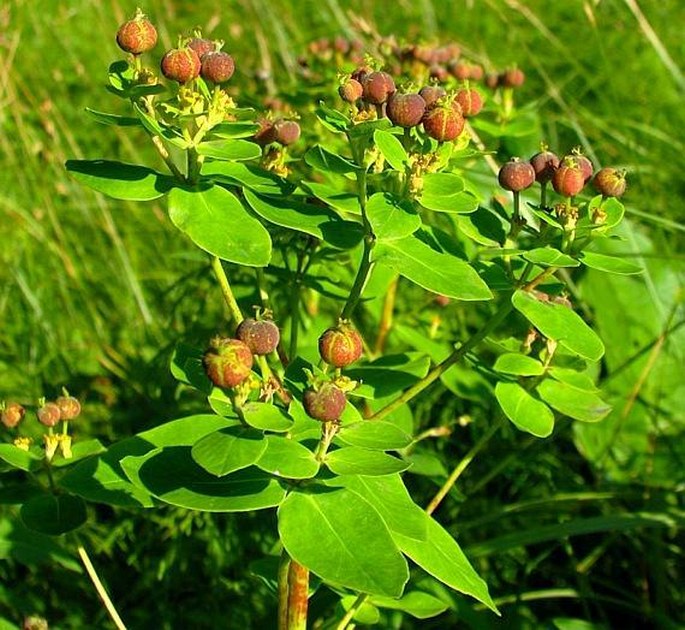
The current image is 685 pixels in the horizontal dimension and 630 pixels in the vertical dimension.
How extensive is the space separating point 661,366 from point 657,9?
2.15 metres

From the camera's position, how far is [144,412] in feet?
9.09

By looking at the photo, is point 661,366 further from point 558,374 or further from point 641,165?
point 558,374

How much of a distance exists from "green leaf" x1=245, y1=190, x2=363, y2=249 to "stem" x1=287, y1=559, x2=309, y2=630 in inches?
18.6

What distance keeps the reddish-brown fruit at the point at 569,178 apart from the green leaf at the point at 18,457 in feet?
2.97

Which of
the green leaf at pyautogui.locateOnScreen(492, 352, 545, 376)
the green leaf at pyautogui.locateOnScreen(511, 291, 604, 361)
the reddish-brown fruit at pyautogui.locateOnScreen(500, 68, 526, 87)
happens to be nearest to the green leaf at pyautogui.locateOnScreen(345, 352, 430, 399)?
the green leaf at pyautogui.locateOnScreen(492, 352, 545, 376)

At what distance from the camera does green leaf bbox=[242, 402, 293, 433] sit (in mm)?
1304

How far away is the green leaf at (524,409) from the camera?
1.67 m

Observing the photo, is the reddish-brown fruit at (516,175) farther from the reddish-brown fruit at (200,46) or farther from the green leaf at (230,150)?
the reddish-brown fruit at (200,46)

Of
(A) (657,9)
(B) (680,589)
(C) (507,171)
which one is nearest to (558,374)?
(C) (507,171)

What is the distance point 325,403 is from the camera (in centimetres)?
126

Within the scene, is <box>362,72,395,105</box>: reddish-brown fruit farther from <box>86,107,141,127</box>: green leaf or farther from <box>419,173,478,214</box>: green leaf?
<box>86,107,141,127</box>: green leaf

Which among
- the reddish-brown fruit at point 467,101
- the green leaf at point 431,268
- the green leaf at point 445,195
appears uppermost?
the reddish-brown fruit at point 467,101

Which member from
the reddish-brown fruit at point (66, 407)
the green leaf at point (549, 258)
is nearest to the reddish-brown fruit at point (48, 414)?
the reddish-brown fruit at point (66, 407)

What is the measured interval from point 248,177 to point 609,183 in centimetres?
52
